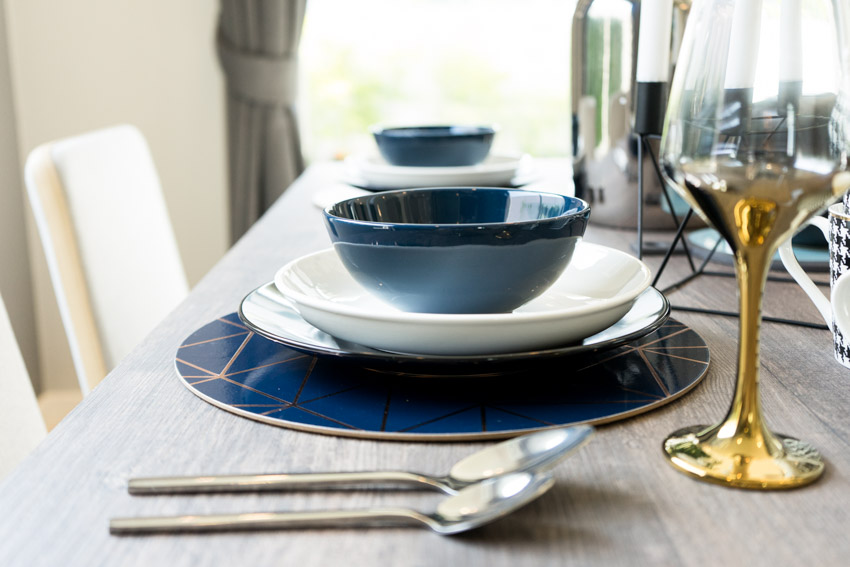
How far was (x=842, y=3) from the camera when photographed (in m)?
0.39

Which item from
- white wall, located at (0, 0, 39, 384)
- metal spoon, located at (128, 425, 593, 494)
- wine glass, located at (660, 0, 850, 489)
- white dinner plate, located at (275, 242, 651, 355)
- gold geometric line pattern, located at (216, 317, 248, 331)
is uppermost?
wine glass, located at (660, 0, 850, 489)

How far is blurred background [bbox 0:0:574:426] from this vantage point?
2484mm

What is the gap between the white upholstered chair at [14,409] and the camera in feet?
2.78

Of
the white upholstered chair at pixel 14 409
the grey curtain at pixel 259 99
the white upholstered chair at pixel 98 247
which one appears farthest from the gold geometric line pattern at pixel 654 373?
the grey curtain at pixel 259 99

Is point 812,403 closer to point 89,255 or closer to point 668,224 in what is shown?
point 668,224

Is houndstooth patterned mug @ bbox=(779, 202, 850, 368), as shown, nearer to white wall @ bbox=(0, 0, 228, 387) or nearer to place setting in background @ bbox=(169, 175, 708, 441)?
Result: place setting in background @ bbox=(169, 175, 708, 441)

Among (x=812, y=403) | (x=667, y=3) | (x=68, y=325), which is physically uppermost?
(x=667, y=3)

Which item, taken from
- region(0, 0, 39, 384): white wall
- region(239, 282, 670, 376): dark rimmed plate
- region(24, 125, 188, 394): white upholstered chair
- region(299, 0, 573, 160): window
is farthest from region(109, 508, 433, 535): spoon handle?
region(299, 0, 573, 160): window

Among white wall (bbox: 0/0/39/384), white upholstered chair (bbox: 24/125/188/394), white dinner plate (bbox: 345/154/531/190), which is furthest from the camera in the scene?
white wall (bbox: 0/0/39/384)

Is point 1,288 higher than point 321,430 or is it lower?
lower

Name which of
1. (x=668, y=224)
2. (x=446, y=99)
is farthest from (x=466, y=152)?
(x=446, y=99)

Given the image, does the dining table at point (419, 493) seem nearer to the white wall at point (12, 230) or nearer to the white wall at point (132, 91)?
the white wall at point (12, 230)

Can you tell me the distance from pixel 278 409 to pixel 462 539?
173mm

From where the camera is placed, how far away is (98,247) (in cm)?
117
